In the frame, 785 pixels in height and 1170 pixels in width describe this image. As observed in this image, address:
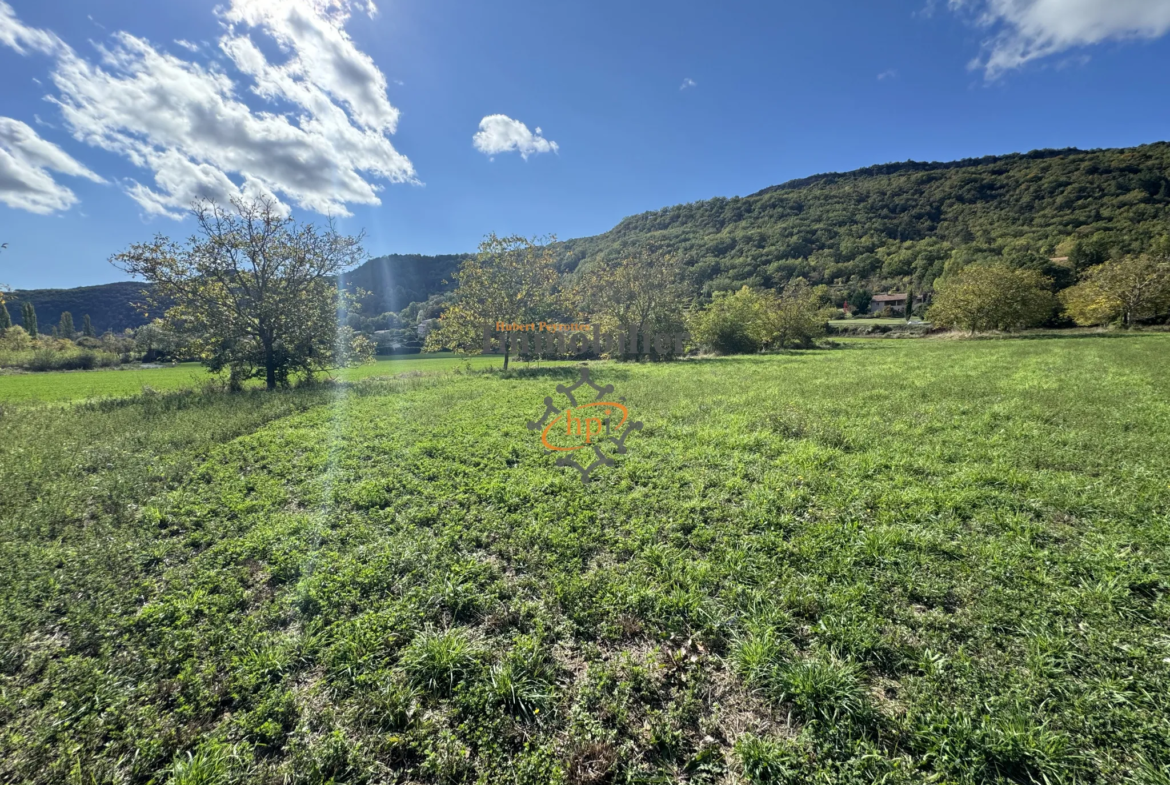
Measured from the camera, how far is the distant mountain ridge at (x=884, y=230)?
72562mm

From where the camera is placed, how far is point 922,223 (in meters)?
95.7

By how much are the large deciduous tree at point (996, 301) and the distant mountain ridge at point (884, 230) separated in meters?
25.8

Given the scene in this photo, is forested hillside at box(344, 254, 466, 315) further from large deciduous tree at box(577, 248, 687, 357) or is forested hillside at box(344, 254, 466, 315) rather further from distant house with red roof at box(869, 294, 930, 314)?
distant house with red roof at box(869, 294, 930, 314)

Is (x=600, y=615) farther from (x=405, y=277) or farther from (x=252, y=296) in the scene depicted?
(x=405, y=277)

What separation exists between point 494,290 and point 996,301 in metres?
45.0

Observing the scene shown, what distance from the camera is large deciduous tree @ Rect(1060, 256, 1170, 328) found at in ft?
112

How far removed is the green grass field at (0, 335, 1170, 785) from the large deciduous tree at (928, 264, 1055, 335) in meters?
41.9

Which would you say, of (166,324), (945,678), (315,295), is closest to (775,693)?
(945,678)

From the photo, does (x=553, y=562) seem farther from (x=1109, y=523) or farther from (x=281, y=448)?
(x=281, y=448)

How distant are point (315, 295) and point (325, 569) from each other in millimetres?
16669

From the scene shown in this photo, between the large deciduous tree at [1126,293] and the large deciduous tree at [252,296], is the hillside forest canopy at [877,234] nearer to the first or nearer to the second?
the large deciduous tree at [1126,293]

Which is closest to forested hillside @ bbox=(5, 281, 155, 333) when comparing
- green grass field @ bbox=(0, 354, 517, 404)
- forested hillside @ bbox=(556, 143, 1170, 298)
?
green grass field @ bbox=(0, 354, 517, 404)

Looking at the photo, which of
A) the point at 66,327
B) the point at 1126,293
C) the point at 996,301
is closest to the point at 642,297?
the point at 996,301

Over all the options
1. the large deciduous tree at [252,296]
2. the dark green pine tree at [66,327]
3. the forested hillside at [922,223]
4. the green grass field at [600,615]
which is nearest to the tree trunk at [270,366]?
the large deciduous tree at [252,296]
